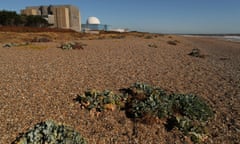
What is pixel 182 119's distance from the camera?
3.86 meters

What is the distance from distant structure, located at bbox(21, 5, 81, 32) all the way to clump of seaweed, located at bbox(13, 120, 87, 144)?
81309 mm

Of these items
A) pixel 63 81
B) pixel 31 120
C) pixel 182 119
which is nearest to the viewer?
pixel 31 120

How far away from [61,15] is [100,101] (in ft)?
277

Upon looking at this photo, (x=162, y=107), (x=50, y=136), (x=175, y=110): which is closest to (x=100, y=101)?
(x=162, y=107)

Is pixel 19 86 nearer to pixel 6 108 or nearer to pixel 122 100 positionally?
pixel 6 108

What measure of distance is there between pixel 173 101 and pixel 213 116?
2.86 feet

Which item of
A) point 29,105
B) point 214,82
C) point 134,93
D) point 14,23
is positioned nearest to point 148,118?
point 134,93

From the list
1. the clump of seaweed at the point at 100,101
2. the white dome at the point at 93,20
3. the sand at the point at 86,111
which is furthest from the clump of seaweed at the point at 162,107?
the white dome at the point at 93,20

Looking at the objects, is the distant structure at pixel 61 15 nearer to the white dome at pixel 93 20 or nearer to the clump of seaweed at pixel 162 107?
the white dome at pixel 93 20

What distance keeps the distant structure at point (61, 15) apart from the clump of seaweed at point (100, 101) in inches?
3155

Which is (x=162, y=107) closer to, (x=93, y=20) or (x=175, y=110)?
(x=175, y=110)

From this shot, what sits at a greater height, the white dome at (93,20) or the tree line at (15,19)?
the white dome at (93,20)

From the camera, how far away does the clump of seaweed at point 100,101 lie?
415 centimetres

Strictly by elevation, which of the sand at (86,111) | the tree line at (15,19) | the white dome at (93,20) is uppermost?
the white dome at (93,20)
